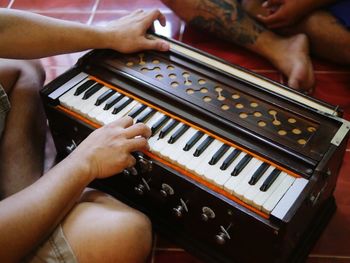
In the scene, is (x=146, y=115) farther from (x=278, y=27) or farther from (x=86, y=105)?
(x=278, y=27)

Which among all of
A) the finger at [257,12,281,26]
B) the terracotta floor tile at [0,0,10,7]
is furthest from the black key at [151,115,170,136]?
the terracotta floor tile at [0,0,10,7]

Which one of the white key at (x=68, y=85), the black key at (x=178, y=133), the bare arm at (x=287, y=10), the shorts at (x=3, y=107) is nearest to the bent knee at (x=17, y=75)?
the shorts at (x=3, y=107)

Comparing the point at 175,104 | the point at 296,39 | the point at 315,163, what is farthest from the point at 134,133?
the point at 296,39

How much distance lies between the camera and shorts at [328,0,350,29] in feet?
5.24

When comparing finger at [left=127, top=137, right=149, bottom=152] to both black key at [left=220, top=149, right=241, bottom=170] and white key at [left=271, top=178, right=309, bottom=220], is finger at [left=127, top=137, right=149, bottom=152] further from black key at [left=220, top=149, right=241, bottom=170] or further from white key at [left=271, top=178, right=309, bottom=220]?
white key at [left=271, top=178, right=309, bottom=220]

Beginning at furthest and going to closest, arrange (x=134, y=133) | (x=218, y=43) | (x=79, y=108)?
(x=218, y=43), (x=79, y=108), (x=134, y=133)

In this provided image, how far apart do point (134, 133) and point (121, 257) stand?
268 mm

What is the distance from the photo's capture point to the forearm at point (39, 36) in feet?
3.97

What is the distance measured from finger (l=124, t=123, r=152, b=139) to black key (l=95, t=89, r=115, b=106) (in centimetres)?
16

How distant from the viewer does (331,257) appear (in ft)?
4.01

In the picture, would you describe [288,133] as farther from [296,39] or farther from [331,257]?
[296,39]

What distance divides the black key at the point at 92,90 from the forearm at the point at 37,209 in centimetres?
23

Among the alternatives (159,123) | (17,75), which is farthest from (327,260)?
(17,75)

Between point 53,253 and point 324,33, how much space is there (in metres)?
1.20
